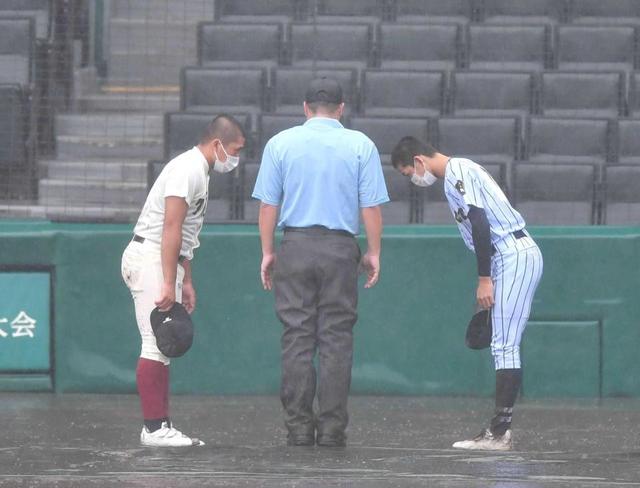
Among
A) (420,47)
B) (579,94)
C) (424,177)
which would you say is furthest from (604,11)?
(424,177)

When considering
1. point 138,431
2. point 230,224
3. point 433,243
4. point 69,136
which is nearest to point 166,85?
point 69,136

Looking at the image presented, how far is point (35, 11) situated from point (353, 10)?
2.48 m

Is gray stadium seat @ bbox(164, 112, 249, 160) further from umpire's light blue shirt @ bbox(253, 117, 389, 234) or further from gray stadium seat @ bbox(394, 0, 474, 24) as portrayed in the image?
umpire's light blue shirt @ bbox(253, 117, 389, 234)

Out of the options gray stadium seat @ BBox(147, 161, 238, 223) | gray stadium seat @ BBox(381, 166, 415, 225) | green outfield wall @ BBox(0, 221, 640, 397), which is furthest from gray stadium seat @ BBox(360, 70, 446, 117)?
green outfield wall @ BBox(0, 221, 640, 397)

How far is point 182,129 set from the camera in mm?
9328

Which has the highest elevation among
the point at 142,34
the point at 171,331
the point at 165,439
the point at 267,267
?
the point at 142,34

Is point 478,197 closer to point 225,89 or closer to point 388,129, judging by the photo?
point 388,129

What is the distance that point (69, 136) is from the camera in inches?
367

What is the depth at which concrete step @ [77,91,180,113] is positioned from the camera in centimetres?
953

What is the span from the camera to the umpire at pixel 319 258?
243 inches

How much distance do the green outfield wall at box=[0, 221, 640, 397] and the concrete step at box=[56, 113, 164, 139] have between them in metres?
1.10

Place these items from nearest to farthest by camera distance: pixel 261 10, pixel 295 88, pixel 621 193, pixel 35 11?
pixel 621 193, pixel 295 88, pixel 35 11, pixel 261 10

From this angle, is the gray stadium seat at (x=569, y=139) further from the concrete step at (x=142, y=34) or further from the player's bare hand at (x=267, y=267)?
the player's bare hand at (x=267, y=267)

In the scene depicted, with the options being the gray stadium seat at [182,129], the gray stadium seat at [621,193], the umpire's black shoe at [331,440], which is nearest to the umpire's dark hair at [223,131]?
the umpire's black shoe at [331,440]
